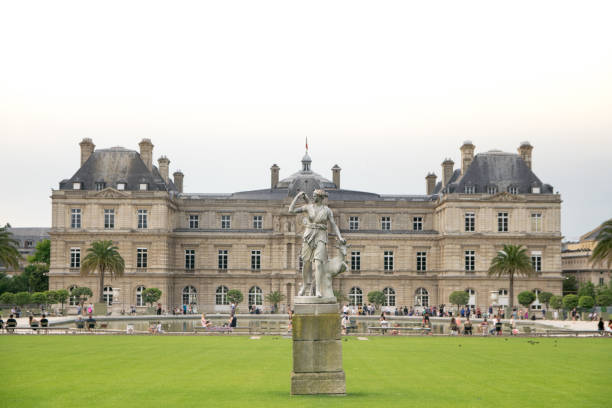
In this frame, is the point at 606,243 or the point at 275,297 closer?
the point at 606,243

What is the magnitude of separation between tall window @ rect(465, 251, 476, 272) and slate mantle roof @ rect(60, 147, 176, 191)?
33.8 metres

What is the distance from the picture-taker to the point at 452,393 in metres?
21.3

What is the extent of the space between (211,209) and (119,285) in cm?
1441

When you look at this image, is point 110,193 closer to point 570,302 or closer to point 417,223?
point 417,223

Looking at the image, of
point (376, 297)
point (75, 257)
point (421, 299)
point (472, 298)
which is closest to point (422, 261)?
point (421, 299)

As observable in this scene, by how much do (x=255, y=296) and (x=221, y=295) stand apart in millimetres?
3817

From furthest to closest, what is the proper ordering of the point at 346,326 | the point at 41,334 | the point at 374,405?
the point at 346,326 < the point at 41,334 < the point at 374,405

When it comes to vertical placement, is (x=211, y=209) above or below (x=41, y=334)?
above

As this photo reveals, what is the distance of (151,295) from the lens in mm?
78000

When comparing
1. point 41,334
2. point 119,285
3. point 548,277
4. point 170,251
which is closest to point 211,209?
point 170,251

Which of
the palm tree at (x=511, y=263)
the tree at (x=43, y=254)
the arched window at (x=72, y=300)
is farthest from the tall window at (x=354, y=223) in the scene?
the tree at (x=43, y=254)

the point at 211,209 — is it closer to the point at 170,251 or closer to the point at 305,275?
the point at 170,251

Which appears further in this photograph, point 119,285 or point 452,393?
point 119,285

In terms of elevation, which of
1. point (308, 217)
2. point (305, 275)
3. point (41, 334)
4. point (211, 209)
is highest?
point (211, 209)
